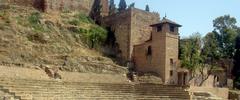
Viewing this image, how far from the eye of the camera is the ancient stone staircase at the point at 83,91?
19781 mm

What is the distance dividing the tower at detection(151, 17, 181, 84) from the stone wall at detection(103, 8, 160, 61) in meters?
2.01

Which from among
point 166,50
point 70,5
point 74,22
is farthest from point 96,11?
point 166,50

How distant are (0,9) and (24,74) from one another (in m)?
10.3

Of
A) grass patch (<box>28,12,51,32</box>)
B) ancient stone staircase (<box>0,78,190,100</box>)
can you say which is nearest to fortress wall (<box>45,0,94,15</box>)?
grass patch (<box>28,12,51,32</box>)

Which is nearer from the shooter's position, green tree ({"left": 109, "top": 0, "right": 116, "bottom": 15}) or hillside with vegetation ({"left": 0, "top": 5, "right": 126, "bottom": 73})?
hillside with vegetation ({"left": 0, "top": 5, "right": 126, "bottom": 73})

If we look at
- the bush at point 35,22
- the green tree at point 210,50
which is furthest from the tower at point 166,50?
the bush at point 35,22

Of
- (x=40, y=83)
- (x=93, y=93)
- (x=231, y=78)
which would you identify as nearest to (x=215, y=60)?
(x=231, y=78)

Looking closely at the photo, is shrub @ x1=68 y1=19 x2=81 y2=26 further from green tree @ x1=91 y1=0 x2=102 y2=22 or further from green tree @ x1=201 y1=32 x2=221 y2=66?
green tree @ x1=201 y1=32 x2=221 y2=66

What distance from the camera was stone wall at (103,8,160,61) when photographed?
34.5 metres

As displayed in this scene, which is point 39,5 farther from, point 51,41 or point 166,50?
point 166,50

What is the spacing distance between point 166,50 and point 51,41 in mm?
7954

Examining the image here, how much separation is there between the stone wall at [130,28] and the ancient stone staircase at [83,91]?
25.3ft

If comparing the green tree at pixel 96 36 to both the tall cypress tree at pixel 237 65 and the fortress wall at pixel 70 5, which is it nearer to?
the fortress wall at pixel 70 5

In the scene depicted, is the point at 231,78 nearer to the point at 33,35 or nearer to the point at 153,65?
the point at 153,65
